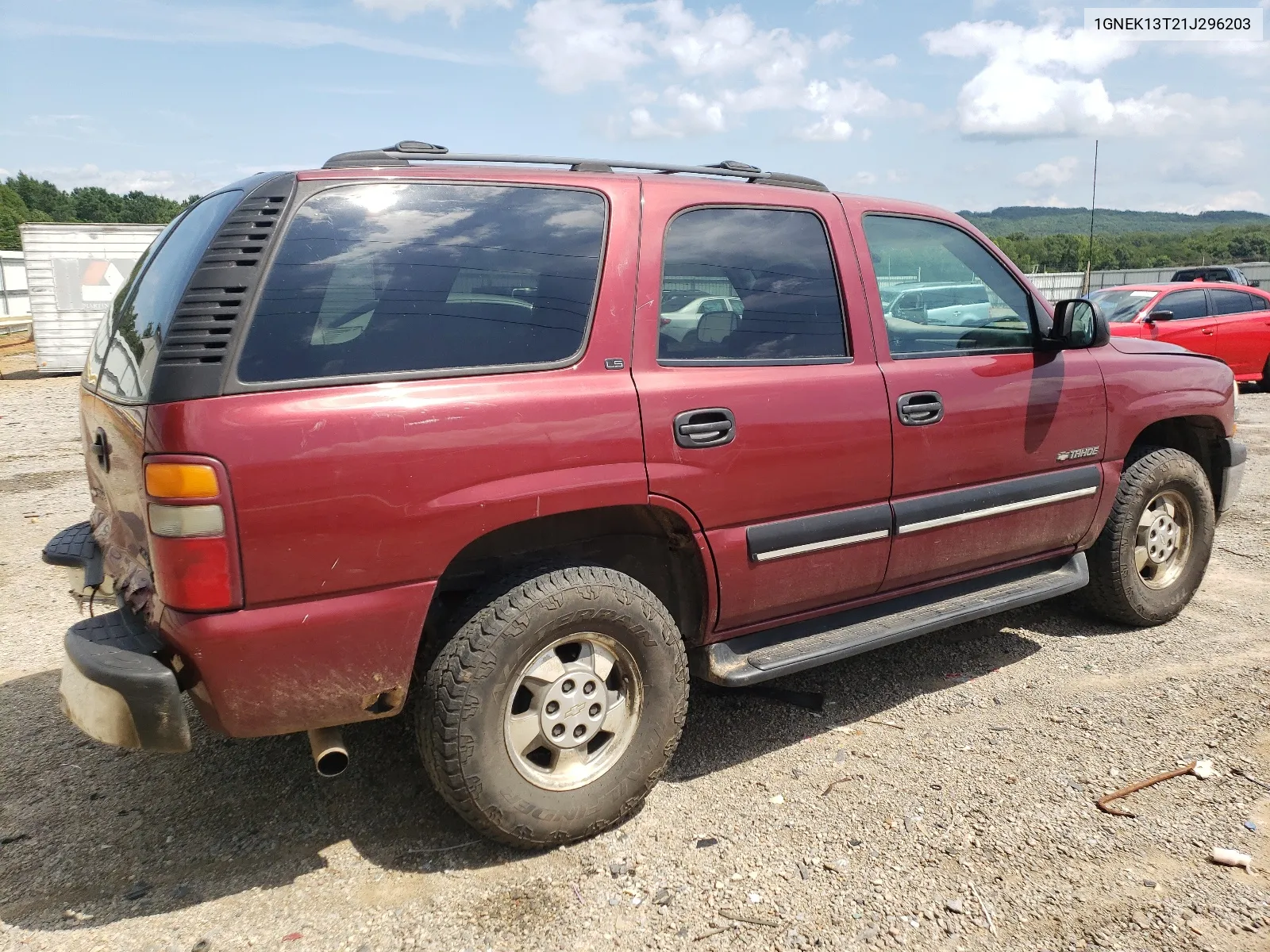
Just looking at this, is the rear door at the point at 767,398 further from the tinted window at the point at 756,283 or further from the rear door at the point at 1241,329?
the rear door at the point at 1241,329

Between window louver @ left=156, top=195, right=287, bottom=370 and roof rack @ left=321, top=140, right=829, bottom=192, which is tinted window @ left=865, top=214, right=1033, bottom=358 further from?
window louver @ left=156, top=195, right=287, bottom=370

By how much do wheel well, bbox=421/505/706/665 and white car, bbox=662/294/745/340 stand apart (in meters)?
0.58

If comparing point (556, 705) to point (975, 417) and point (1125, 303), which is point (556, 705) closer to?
point (975, 417)

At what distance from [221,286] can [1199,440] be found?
448 centimetres

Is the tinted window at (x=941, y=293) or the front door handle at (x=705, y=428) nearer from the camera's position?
the front door handle at (x=705, y=428)

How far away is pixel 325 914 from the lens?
2.52 m

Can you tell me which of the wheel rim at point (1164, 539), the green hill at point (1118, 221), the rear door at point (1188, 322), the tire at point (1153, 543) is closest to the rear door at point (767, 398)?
the tire at point (1153, 543)

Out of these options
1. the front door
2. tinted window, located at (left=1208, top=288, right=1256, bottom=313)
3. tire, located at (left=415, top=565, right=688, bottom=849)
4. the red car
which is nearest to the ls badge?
the front door

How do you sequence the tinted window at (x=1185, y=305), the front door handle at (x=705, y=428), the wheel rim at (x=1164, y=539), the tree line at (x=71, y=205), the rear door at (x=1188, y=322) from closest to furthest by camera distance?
the front door handle at (x=705, y=428), the wheel rim at (x=1164, y=539), the rear door at (x=1188, y=322), the tinted window at (x=1185, y=305), the tree line at (x=71, y=205)

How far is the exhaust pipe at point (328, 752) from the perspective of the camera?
8.38ft

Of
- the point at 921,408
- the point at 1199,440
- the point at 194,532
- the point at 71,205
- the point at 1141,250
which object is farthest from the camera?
the point at 71,205

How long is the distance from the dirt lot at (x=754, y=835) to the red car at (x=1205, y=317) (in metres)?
9.60

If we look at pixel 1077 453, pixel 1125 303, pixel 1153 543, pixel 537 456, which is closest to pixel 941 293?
pixel 1077 453

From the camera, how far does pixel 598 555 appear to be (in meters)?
3.07
